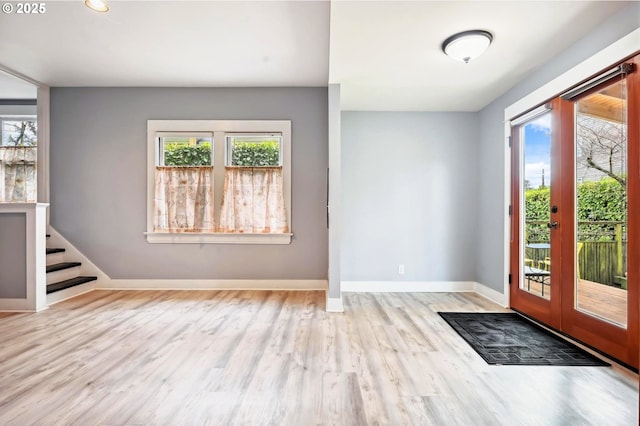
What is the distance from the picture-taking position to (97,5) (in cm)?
264

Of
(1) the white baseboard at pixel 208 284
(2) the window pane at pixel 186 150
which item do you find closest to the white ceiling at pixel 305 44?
(2) the window pane at pixel 186 150

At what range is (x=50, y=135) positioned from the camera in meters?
4.41

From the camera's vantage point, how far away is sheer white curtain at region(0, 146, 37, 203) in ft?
15.2

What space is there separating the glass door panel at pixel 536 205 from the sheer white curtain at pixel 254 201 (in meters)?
2.87

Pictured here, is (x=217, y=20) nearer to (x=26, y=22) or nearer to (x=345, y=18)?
(x=345, y=18)

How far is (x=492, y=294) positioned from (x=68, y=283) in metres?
5.36

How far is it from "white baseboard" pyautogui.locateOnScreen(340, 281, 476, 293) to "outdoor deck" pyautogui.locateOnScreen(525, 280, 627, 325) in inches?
71.0

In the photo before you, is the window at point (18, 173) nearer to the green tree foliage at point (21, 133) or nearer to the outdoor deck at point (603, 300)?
Result: the green tree foliage at point (21, 133)

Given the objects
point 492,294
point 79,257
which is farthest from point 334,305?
point 79,257

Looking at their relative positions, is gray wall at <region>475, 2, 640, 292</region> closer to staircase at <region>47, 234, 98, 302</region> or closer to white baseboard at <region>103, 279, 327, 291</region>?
white baseboard at <region>103, 279, 327, 291</region>

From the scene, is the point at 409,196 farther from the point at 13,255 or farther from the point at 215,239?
the point at 13,255

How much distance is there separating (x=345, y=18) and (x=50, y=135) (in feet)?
14.7

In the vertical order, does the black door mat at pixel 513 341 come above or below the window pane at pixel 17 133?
below

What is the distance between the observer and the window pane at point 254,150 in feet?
14.6
